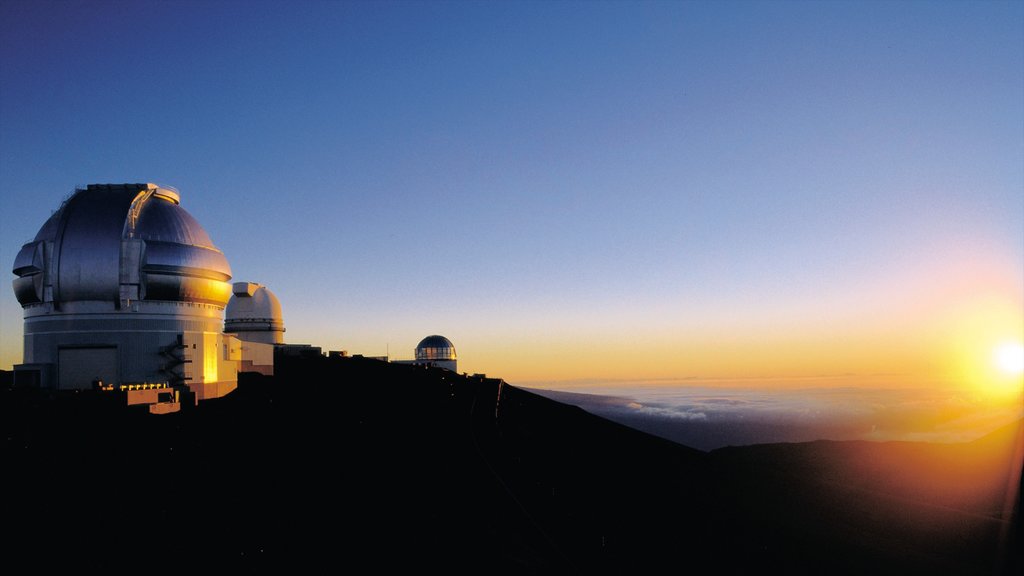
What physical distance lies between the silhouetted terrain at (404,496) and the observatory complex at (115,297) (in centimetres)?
361

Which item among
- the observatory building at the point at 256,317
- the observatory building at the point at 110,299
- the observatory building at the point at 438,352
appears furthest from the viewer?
the observatory building at the point at 438,352

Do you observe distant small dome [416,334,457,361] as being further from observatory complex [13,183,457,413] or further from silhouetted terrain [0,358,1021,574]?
observatory complex [13,183,457,413]

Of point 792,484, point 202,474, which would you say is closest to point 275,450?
point 202,474

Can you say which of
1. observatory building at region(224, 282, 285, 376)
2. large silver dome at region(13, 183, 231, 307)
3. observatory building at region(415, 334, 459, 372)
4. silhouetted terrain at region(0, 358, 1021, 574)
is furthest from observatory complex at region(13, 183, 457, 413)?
observatory building at region(415, 334, 459, 372)

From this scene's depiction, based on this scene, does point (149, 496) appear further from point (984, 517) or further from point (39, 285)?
point (984, 517)

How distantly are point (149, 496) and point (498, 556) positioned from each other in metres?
9.20

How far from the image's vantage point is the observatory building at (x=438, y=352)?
83625 millimetres

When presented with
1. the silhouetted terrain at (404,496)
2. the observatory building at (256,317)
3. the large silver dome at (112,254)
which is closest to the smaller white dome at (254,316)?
the observatory building at (256,317)

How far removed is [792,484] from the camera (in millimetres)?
46375

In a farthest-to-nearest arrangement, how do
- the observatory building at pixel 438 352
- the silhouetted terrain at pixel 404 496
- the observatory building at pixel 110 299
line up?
the observatory building at pixel 438 352 → the observatory building at pixel 110 299 → the silhouetted terrain at pixel 404 496

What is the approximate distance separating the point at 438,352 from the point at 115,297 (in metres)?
53.1

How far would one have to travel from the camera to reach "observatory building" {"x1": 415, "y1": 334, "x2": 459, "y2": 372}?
3292 inches

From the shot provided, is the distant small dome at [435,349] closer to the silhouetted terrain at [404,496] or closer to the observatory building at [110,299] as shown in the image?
the silhouetted terrain at [404,496]

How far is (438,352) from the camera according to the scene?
276ft
